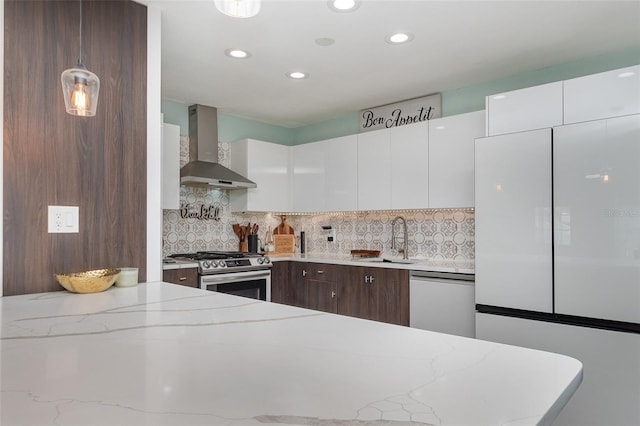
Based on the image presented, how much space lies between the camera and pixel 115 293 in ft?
5.59

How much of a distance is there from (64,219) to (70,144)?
0.33 meters

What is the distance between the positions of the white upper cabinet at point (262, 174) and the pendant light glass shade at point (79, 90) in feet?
9.35

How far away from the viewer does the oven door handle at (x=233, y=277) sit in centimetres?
354

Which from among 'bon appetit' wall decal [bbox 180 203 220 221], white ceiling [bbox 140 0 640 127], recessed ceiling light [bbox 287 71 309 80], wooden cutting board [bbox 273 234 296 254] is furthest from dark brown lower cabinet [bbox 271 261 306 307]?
recessed ceiling light [bbox 287 71 309 80]

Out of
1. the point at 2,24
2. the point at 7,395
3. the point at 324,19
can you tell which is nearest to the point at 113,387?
the point at 7,395

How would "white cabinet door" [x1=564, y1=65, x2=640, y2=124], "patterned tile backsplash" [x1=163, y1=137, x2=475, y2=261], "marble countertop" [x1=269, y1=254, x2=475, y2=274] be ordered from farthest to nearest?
"patterned tile backsplash" [x1=163, y1=137, x2=475, y2=261]
"marble countertop" [x1=269, y1=254, x2=475, y2=274]
"white cabinet door" [x1=564, y1=65, x2=640, y2=124]

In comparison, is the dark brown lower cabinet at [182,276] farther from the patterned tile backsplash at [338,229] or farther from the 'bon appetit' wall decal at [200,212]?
the 'bon appetit' wall decal at [200,212]

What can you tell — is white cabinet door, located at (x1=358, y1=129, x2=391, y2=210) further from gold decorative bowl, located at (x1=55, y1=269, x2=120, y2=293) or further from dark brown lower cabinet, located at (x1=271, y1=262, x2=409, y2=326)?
gold decorative bowl, located at (x1=55, y1=269, x2=120, y2=293)

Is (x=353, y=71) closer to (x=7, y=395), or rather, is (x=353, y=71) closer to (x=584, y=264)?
(x=584, y=264)

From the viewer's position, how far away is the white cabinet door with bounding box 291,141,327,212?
444 cm

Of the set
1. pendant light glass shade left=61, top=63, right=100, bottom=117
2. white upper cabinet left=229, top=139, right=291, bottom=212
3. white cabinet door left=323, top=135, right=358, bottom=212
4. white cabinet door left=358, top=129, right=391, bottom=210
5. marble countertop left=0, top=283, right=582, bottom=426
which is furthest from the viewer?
white upper cabinet left=229, top=139, right=291, bottom=212

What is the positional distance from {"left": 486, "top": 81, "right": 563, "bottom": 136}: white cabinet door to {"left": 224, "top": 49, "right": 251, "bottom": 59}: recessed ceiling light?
5.69ft

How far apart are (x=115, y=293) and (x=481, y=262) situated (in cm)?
222

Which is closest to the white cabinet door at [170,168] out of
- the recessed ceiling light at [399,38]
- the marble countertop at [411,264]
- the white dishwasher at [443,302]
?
the marble countertop at [411,264]
